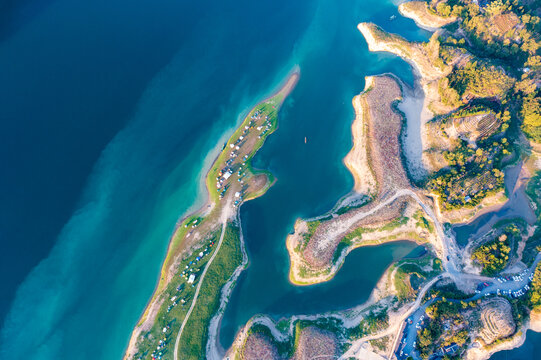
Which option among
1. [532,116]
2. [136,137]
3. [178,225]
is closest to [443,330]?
[532,116]

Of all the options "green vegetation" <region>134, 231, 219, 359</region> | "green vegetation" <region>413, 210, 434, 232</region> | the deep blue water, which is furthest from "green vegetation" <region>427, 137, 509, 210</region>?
"green vegetation" <region>134, 231, 219, 359</region>

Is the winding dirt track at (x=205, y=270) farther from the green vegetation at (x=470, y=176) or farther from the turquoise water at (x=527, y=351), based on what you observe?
the turquoise water at (x=527, y=351)

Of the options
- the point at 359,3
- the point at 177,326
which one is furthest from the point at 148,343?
the point at 359,3

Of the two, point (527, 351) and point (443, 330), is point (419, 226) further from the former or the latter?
point (527, 351)

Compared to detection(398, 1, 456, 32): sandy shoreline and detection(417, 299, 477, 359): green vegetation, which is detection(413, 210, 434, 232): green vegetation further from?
detection(398, 1, 456, 32): sandy shoreline

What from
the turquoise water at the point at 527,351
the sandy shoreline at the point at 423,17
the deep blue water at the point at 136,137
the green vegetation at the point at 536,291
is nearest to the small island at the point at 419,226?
the green vegetation at the point at 536,291

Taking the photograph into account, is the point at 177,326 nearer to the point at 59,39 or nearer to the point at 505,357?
the point at 505,357
